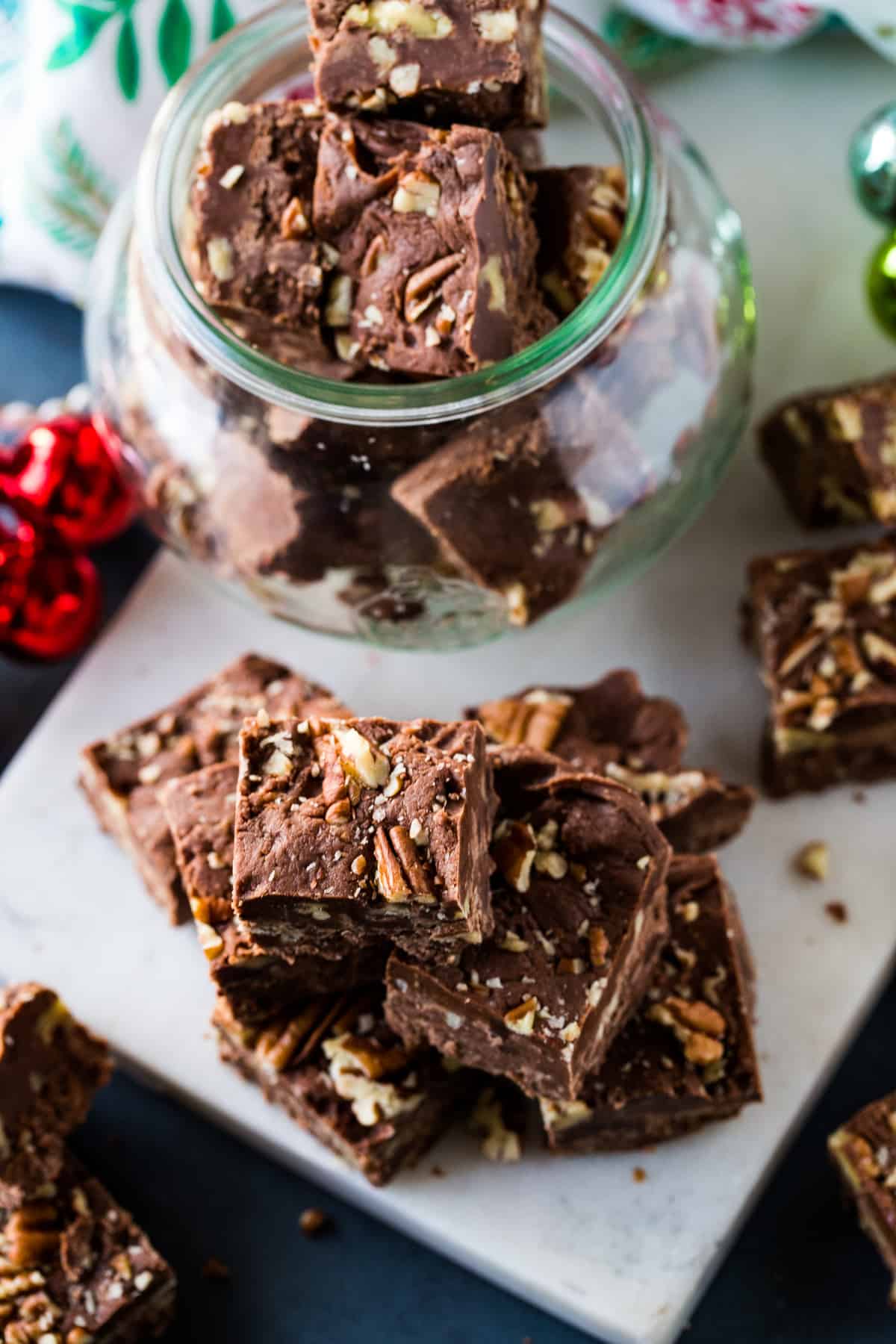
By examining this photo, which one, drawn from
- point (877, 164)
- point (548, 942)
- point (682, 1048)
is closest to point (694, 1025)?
point (682, 1048)

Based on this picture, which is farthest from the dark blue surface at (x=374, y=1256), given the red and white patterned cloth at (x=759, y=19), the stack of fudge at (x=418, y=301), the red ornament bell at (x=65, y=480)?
the red and white patterned cloth at (x=759, y=19)

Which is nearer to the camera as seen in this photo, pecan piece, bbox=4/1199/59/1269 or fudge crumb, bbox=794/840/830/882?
pecan piece, bbox=4/1199/59/1269

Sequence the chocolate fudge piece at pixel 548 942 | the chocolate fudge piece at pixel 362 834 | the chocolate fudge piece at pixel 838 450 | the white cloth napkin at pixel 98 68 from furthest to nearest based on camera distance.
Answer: the white cloth napkin at pixel 98 68 → the chocolate fudge piece at pixel 838 450 → the chocolate fudge piece at pixel 548 942 → the chocolate fudge piece at pixel 362 834

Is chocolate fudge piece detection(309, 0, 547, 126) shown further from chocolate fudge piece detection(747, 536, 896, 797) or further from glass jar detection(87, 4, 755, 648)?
chocolate fudge piece detection(747, 536, 896, 797)

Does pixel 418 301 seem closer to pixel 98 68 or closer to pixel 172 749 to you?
pixel 172 749

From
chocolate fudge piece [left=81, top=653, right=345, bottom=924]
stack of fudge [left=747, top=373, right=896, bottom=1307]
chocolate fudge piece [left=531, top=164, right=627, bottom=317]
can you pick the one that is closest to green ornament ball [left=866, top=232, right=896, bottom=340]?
stack of fudge [left=747, top=373, right=896, bottom=1307]

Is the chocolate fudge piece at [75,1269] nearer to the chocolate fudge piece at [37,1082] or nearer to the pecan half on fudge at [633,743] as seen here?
the chocolate fudge piece at [37,1082]
